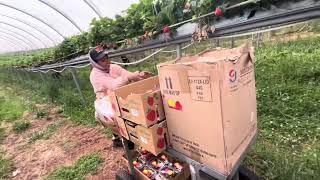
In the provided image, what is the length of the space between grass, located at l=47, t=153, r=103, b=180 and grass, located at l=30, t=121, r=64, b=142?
170 centimetres

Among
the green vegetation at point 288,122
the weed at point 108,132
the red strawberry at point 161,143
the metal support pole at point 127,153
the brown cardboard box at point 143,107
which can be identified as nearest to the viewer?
the brown cardboard box at point 143,107

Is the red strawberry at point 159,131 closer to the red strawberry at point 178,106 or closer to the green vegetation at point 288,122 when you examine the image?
the red strawberry at point 178,106

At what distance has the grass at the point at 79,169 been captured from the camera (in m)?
3.28

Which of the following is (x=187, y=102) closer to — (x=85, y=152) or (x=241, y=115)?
(x=241, y=115)

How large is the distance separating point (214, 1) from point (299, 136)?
1878 millimetres

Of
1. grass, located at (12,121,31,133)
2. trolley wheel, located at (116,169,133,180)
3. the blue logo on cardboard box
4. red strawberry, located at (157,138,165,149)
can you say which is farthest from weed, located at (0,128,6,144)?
the blue logo on cardboard box

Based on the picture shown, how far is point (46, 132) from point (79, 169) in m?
2.25

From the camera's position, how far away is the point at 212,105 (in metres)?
1.34

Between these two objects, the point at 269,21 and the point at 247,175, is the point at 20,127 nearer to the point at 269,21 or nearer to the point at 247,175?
the point at 247,175

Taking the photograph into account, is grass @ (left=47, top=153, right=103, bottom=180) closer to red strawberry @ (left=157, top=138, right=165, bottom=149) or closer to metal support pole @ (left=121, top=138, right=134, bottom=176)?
metal support pole @ (left=121, top=138, right=134, bottom=176)

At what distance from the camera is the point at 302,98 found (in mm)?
3580

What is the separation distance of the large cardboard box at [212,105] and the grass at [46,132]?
4193 mm

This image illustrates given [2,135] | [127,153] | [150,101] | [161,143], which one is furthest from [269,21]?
[2,135]

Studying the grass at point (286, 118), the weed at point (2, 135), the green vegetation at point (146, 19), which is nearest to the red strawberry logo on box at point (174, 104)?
the green vegetation at point (146, 19)
